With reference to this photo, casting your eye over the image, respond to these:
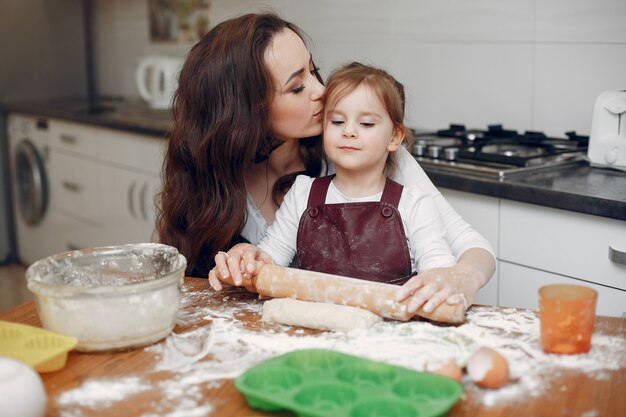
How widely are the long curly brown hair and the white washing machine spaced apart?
2.44m

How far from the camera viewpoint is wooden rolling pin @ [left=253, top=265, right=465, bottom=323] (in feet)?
3.73

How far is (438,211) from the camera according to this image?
154 cm

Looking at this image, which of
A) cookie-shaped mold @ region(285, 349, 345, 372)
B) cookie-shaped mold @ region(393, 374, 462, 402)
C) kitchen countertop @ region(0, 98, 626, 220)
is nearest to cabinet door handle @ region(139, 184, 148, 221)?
kitchen countertop @ region(0, 98, 626, 220)

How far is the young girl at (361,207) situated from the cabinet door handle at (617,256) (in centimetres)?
47

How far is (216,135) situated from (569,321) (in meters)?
0.87

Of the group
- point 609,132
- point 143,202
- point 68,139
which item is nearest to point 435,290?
point 609,132

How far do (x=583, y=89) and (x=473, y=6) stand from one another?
19.1 inches

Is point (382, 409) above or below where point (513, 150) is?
below

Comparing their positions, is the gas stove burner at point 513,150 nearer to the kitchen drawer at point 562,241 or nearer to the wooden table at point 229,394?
the kitchen drawer at point 562,241

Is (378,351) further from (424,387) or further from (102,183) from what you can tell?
(102,183)

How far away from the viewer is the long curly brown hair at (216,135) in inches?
63.6

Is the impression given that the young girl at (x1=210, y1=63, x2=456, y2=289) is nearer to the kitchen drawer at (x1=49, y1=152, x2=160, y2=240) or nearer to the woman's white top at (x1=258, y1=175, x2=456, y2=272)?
the woman's white top at (x1=258, y1=175, x2=456, y2=272)

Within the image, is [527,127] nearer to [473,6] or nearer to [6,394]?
[473,6]

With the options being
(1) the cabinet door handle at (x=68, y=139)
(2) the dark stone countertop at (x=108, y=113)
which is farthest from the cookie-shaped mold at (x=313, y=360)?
(1) the cabinet door handle at (x=68, y=139)
